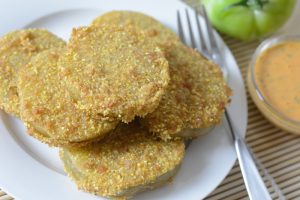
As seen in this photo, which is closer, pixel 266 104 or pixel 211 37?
pixel 266 104

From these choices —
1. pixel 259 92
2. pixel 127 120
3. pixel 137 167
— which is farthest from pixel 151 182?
pixel 259 92

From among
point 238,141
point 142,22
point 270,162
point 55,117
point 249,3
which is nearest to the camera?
point 55,117

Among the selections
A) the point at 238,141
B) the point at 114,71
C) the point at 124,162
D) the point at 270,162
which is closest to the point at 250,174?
the point at 238,141

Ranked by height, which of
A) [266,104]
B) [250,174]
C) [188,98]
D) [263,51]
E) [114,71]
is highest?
[114,71]

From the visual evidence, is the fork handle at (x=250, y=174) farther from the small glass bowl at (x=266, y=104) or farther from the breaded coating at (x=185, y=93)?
the small glass bowl at (x=266, y=104)

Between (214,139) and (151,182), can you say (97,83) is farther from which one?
(214,139)

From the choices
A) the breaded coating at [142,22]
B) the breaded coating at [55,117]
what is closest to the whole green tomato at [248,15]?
the breaded coating at [142,22]

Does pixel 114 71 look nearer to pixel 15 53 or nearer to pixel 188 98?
pixel 188 98

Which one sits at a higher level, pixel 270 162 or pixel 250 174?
pixel 250 174
